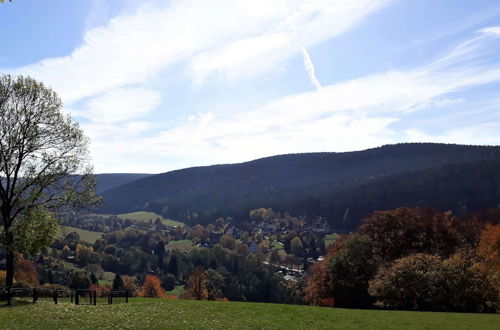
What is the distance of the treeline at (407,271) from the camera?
4200cm

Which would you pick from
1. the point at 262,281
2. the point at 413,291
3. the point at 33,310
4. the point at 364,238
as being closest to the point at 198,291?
the point at 262,281

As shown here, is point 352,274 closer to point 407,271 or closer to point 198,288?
point 407,271

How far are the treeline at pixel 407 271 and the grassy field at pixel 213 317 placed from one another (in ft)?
31.2

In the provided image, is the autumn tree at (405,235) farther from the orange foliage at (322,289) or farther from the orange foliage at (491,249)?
the orange foliage at (322,289)

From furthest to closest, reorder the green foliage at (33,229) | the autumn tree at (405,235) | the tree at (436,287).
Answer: the autumn tree at (405,235), the tree at (436,287), the green foliage at (33,229)

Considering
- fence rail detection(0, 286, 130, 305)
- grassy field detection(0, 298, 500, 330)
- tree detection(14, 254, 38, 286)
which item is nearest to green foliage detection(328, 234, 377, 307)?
grassy field detection(0, 298, 500, 330)

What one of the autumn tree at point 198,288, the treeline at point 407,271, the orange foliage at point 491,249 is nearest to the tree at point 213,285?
the autumn tree at point 198,288

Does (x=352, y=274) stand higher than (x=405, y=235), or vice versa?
(x=405, y=235)

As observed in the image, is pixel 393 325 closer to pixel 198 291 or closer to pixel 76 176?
pixel 76 176

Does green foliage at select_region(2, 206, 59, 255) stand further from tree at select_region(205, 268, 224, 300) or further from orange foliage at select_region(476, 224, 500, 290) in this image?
tree at select_region(205, 268, 224, 300)

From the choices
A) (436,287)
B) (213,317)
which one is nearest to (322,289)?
(436,287)

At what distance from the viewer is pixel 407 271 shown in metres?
45.2

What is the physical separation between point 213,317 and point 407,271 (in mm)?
Result: 26262

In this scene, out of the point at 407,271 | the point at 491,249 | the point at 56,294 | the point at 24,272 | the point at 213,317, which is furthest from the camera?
the point at 24,272
